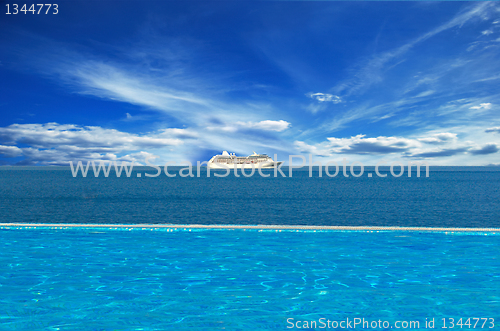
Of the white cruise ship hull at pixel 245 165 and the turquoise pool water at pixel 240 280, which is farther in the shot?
the white cruise ship hull at pixel 245 165

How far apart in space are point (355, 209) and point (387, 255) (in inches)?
597

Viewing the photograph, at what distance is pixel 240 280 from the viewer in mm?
4809

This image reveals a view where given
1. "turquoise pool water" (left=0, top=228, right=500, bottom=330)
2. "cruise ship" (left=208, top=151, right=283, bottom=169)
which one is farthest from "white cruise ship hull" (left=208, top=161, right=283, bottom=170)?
"turquoise pool water" (left=0, top=228, right=500, bottom=330)

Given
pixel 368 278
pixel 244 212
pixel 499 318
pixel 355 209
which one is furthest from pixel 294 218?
pixel 499 318

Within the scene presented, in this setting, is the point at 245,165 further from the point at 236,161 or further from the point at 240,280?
the point at 240,280

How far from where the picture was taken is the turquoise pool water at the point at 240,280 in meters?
3.72

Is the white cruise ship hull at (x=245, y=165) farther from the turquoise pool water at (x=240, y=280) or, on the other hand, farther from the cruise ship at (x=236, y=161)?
the turquoise pool water at (x=240, y=280)

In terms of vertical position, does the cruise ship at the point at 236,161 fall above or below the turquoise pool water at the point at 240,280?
above

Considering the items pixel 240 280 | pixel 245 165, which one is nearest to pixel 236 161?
pixel 245 165

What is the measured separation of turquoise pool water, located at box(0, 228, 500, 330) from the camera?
146 inches

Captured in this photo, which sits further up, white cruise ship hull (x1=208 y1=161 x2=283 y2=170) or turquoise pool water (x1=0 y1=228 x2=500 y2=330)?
white cruise ship hull (x1=208 y1=161 x2=283 y2=170)

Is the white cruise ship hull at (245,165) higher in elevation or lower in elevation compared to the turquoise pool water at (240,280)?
higher

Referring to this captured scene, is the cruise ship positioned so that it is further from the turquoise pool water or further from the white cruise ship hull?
the turquoise pool water

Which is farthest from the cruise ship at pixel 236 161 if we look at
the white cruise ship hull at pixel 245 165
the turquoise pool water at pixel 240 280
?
the turquoise pool water at pixel 240 280
